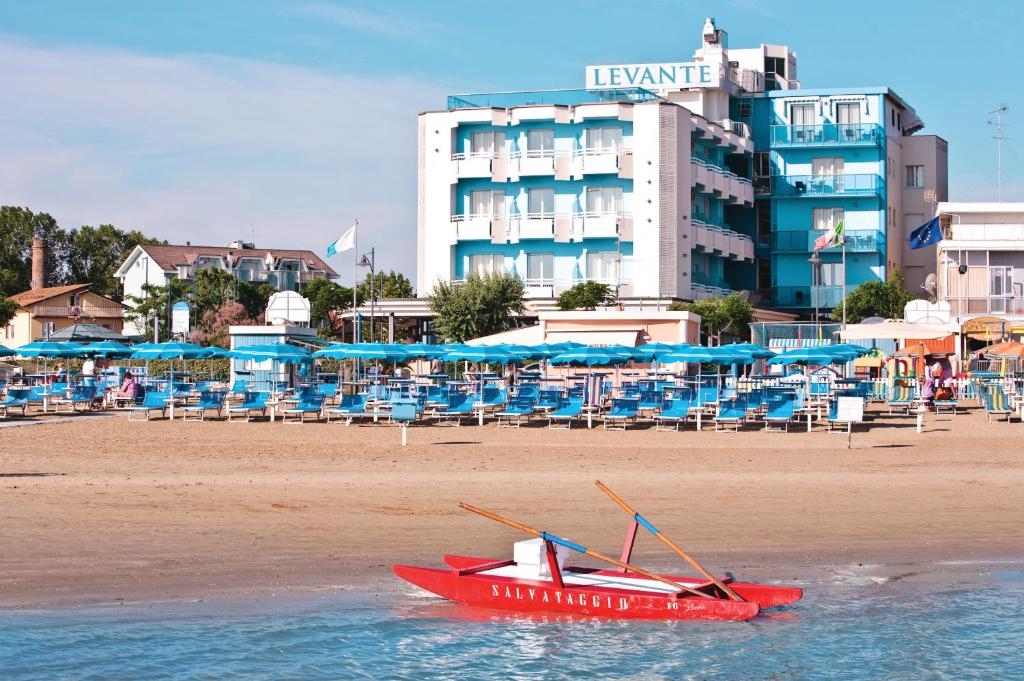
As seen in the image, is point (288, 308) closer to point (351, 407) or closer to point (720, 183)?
point (351, 407)

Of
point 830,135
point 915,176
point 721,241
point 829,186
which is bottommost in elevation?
point 721,241

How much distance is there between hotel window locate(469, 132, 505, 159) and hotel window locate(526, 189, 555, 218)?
9.23 feet

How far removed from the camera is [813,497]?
19250mm

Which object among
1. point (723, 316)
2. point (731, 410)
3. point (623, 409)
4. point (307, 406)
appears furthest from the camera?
point (723, 316)

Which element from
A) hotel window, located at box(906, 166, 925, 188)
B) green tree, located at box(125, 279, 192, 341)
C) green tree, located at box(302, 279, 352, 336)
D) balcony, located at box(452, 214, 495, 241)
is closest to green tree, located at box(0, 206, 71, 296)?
green tree, located at box(125, 279, 192, 341)

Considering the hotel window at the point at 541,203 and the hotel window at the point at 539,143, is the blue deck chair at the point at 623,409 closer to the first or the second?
the hotel window at the point at 541,203

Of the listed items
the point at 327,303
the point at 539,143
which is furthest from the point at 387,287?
the point at 539,143

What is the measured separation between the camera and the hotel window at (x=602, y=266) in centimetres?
6325

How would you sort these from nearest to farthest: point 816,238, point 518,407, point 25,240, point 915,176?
point 518,407, point 816,238, point 915,176, point 25,240

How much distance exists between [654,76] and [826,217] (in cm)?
1271

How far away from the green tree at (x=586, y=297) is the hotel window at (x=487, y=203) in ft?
23.9

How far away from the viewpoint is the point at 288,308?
188 feet

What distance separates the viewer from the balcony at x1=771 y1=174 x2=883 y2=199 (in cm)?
7125

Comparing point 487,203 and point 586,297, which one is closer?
point 586,297
